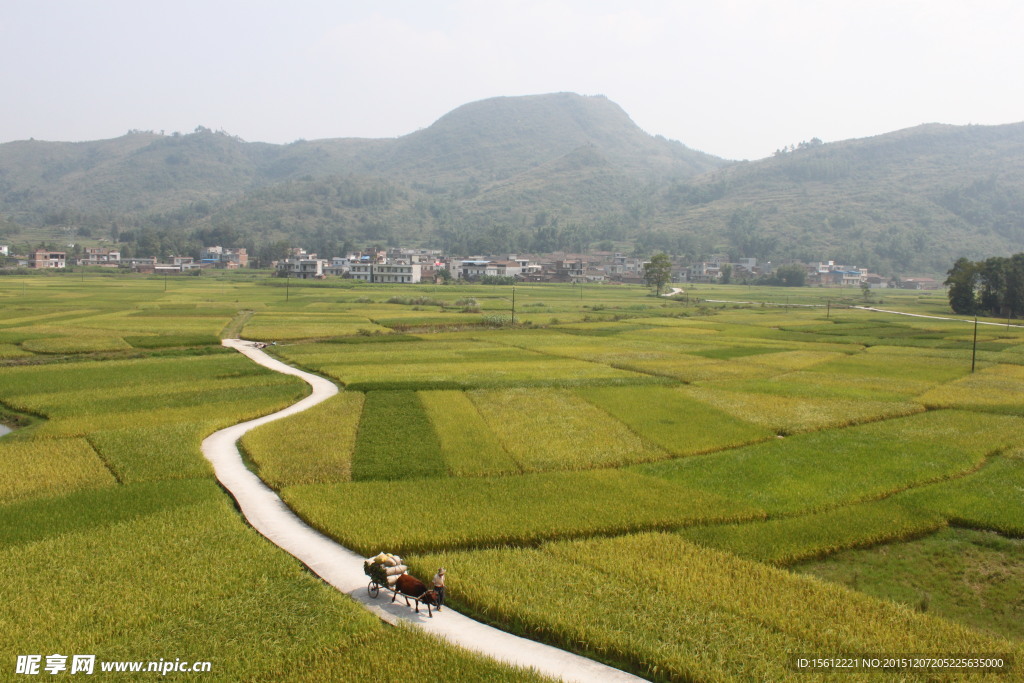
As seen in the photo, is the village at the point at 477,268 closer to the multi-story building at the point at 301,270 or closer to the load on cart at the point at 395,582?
the multi-story building at the point at 301,270

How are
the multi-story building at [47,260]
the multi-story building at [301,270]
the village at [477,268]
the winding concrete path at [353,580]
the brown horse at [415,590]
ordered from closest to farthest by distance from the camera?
the winding concrete path at [353,580] < the brown horse at [415,590] < the village at [477,268] < the multi-story building at [301,270] < the multi-story building at [47,260]

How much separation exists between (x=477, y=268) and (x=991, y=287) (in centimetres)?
8706

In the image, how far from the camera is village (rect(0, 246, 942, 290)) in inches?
5404

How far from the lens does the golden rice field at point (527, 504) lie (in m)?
12.1

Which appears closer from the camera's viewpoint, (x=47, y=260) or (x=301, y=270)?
(x=301, y=270)

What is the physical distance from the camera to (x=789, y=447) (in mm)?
24578

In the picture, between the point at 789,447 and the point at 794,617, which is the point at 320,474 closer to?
the point at 794,617

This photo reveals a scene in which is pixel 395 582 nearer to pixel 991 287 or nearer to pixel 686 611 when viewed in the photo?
pixel 686 611

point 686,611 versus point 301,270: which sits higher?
point 301,270

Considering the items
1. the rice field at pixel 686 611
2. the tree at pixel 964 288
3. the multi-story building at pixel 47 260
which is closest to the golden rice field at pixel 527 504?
the rice field at pixel 686 611

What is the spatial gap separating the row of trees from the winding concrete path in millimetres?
84784

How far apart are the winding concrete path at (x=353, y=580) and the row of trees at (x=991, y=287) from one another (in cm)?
8478

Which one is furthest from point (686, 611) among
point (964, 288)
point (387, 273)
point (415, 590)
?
point (387, 273)

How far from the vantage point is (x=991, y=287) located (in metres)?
82.4
